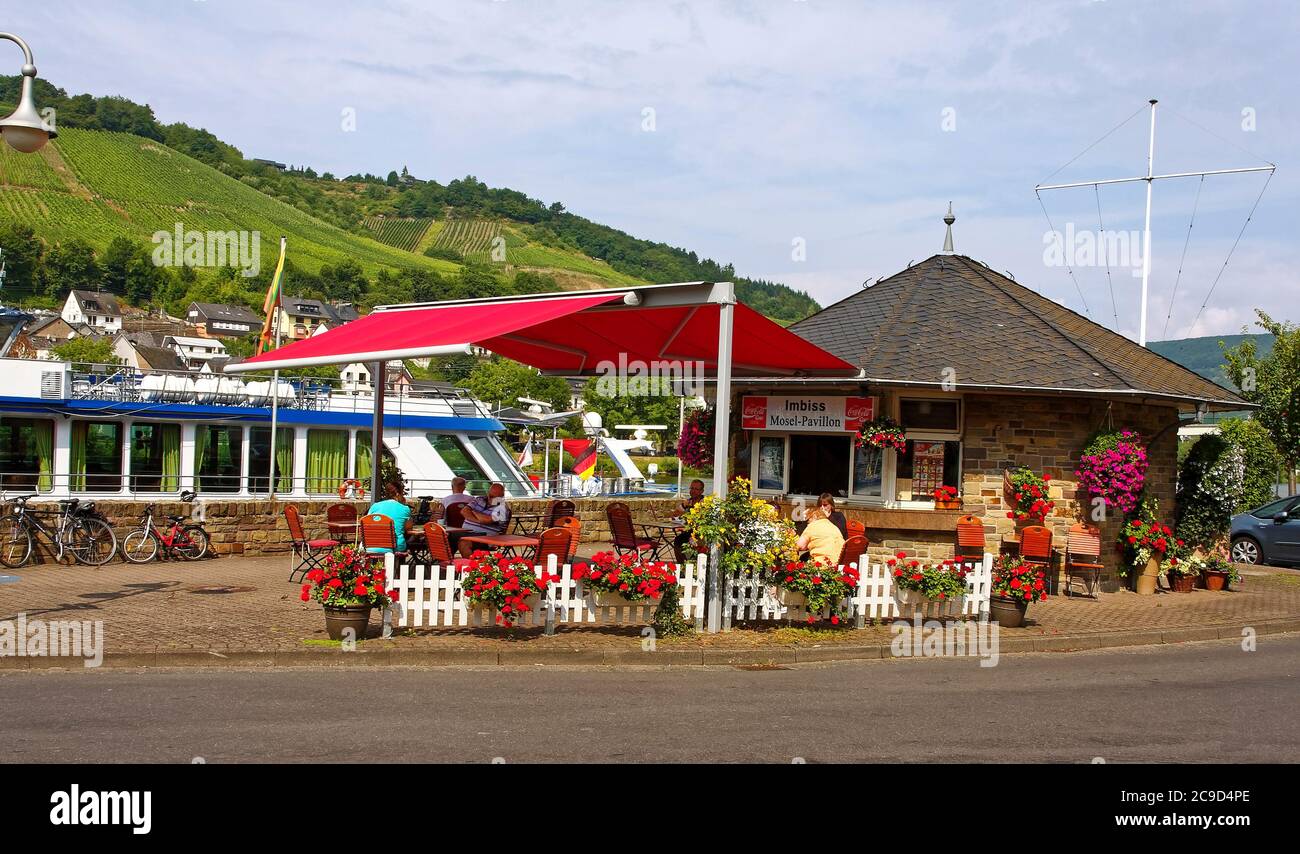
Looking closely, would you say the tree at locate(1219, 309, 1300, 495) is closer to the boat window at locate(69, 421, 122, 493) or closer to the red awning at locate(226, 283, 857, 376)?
the red awning at locate(226, 283, 857, 376)

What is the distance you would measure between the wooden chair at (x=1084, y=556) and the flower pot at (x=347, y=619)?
10.3m

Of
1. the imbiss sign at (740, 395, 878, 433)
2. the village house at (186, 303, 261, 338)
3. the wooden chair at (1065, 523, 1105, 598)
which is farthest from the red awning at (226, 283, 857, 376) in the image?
the village house at (186, 303, 261, 338)

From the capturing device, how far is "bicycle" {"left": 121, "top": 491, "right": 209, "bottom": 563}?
17953 millimetres

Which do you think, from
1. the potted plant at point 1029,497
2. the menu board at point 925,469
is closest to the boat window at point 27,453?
the menu board at point 925,469

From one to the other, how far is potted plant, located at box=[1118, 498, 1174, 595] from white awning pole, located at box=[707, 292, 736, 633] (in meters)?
8.33

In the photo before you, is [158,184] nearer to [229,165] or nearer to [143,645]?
[229,165]

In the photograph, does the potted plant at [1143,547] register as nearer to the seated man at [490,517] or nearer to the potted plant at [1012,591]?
the potted plant at [1012,591]

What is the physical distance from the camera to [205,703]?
8.45 m

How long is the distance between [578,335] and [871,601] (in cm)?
498

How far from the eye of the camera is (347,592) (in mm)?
11062

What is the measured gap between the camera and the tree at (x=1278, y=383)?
30.0 m

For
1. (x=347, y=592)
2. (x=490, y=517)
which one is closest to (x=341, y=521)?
(x=490, y=517)

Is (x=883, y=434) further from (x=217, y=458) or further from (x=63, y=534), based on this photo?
(x=217, y=458)
